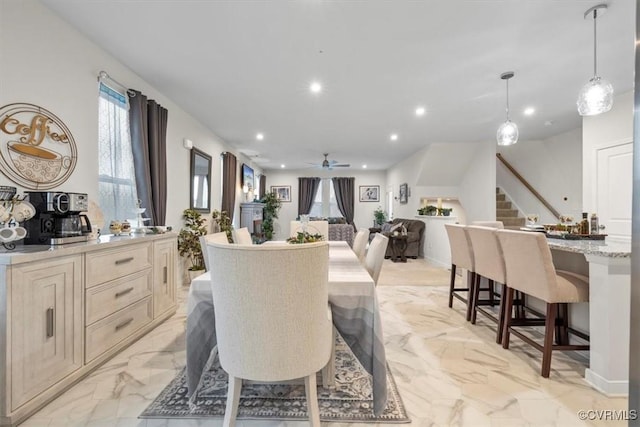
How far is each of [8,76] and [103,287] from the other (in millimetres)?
1520

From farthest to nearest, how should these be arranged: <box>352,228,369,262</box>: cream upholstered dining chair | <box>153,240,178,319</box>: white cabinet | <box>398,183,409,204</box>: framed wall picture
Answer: <box>398,183,409,204</box>: framed wall picture → <box>352,228,369,262</box>: cream upholstered dining chair → <box>153,240,178,319</box>: white cabinet

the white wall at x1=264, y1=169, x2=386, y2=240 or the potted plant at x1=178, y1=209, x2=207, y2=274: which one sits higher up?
the white wall at x1=264, y1=169, x2=386, y2=240

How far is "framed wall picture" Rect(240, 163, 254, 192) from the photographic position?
24.8 feet

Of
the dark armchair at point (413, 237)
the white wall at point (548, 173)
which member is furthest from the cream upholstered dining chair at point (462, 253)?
the white wall at point (548, 173)

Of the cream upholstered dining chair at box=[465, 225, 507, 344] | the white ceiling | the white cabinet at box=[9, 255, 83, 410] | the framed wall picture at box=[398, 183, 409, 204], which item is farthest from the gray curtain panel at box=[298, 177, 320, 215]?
the white cabinet at box=[9, 255, 83, 410]

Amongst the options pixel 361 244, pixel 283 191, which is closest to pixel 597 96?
pixel 361 244

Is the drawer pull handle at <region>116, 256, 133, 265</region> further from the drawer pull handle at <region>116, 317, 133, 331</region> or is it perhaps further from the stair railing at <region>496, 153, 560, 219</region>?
the stair railing at <region>496, 153, 560, 219</region>

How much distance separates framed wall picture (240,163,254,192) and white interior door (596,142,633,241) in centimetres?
682

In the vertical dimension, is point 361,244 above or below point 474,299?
above

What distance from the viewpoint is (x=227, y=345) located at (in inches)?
53.7

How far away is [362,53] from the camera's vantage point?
9.04 feet

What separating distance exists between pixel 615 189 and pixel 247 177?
7.20 metres

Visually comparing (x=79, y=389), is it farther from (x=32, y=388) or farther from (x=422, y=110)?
(x=422, y=110)

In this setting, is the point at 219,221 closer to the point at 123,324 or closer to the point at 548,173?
the point at 123,324
